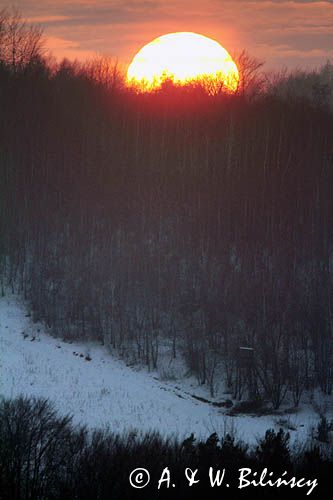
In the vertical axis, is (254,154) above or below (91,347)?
above

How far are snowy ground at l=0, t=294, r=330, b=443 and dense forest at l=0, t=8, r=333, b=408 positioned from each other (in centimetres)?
180

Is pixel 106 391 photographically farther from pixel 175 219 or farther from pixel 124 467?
pixel 175 219

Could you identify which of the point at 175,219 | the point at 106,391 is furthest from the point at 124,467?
the point at 175,219

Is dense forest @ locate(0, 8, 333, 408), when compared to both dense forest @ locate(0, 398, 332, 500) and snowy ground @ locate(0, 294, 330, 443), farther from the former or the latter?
dense forest @ locate(0, 398, 332, 500)

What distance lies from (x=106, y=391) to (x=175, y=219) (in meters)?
20.8

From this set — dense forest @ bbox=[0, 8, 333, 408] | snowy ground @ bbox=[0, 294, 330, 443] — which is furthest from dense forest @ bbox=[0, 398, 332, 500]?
dense forest @ bbox=[0, 8, 333, 408]

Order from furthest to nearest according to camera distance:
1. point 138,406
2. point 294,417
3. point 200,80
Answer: point 200,80 < point 294,417 < point 138,406

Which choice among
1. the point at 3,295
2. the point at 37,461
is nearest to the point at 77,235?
the point at 3,295

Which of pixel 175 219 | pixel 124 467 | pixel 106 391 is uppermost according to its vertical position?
pixel 175 219

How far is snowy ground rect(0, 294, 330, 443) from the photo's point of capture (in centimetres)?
2245

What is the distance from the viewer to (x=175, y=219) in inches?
1769

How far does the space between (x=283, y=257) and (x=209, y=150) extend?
1367 centimetres

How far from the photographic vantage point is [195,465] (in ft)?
46.2

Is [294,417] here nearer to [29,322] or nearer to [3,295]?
[29,322]
